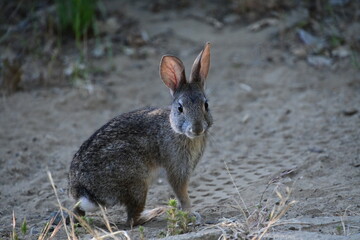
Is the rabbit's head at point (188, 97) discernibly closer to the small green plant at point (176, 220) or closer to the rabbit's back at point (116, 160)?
the rabbit's back at point (116, 160)

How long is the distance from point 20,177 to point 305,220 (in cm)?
335

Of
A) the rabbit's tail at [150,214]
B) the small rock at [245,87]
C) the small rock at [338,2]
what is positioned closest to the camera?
the rabbit's tail at [150,214]

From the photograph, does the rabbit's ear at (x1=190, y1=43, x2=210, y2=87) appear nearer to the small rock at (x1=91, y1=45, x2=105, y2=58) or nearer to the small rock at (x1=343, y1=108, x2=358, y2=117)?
the small rock at (x1=343, y1=108, x2=358, y2=117)

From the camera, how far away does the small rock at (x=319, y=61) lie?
863 cm

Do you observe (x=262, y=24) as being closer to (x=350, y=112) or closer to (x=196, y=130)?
(x=350, y=112)

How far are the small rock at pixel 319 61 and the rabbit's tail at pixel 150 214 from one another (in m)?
4.24

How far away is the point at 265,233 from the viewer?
14.1ft

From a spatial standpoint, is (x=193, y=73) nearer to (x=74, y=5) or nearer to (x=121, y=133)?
(x=121, y=133)

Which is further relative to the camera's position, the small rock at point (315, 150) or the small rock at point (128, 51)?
the small rock at point (128, 51)

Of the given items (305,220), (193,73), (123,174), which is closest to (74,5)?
(193,73)

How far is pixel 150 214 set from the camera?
532cm

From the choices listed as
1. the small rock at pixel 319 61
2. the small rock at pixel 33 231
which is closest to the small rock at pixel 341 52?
the small rock at pixel 319 61

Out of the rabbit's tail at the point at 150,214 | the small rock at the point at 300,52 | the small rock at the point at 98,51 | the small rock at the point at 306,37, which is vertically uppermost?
the rabbit's tail at the point at 150,214

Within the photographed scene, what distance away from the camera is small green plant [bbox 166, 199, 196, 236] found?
4496 mm
